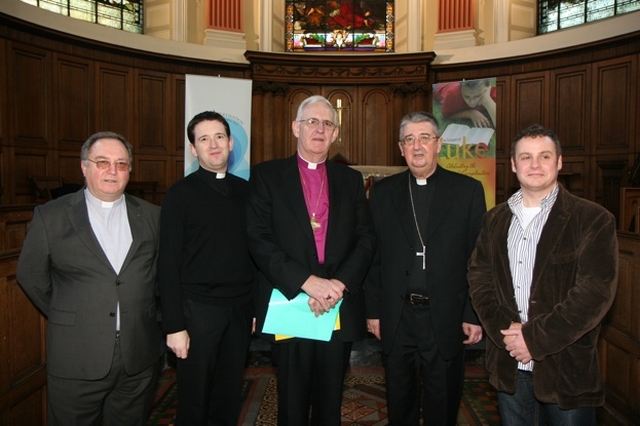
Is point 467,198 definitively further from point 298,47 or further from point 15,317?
point 298,47

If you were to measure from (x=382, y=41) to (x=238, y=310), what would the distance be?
7.77 m

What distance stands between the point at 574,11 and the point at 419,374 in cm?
774

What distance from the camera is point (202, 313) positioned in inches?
89.0

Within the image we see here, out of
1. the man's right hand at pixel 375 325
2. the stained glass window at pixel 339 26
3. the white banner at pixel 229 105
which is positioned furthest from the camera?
the stained glass window at pixel 339 26

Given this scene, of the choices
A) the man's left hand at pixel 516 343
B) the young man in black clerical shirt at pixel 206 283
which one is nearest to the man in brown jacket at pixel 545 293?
the man's left hand at pixel 516 343

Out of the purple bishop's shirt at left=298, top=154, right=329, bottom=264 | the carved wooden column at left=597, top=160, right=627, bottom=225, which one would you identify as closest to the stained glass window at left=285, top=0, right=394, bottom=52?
the carved wooden column at left=597, top=160, right=627, bottom=225

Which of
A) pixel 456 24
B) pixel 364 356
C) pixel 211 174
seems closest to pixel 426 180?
pixel 211 174

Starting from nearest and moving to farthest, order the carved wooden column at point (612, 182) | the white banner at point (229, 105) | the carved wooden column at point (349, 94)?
the carved wooden column at point (612, 182), the white banner at point (229, 105), the carved wooden column at point (349, 94)

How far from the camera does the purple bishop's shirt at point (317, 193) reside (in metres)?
2.30

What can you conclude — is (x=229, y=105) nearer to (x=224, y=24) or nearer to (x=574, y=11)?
(x=224, y=24)

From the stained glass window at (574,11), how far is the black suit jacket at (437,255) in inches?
267

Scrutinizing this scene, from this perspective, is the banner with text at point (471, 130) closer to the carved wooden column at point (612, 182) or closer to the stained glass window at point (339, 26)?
the carved wooden column at point (612, 182)

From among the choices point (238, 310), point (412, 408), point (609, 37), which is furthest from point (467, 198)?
point (609, 37)

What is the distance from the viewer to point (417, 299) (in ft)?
7.70
